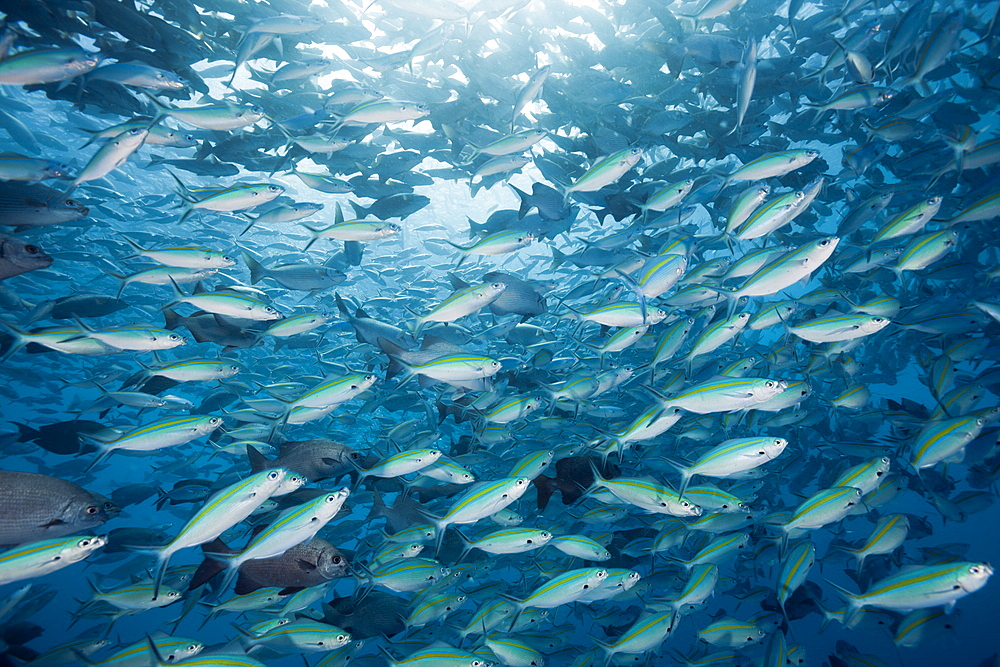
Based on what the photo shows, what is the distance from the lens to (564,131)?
7883 millimetres

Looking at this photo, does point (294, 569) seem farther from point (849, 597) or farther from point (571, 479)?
point (849, 597)

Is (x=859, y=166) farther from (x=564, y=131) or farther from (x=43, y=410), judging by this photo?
(x=43, y=410)

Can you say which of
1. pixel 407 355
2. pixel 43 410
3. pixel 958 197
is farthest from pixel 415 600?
pixel 43 410

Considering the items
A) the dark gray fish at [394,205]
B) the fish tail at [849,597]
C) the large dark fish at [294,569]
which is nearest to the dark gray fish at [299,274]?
the dark gray fish at [394,205]

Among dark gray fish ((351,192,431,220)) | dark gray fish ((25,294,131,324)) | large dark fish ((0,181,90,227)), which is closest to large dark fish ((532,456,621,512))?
dark gray fish ((351,192,431,220))

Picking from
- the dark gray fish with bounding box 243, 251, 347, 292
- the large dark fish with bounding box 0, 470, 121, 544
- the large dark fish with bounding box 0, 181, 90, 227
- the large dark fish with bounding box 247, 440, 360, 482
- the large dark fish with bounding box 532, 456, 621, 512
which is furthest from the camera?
the dark gray fish with bounding box 243, 251, 347, 292

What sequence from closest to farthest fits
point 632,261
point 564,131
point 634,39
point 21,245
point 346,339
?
point 21,245 → point 632,261 → point 634,39 → point 564,131 → point 346,339

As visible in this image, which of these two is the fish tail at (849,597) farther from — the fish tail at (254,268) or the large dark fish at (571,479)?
the fish tail at (254,268)

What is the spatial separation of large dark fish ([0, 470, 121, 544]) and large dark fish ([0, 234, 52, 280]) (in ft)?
5.72

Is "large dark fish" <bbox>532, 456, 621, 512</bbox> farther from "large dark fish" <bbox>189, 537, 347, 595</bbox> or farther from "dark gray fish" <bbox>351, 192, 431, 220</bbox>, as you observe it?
"dark gray fish" <bbox>351, 192, 431, 220</bbox>

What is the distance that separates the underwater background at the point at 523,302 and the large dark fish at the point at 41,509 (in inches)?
0.9

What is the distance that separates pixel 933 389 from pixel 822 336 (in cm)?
247

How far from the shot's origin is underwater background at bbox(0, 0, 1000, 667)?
13.8 feet

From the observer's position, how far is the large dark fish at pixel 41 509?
10.0ft
